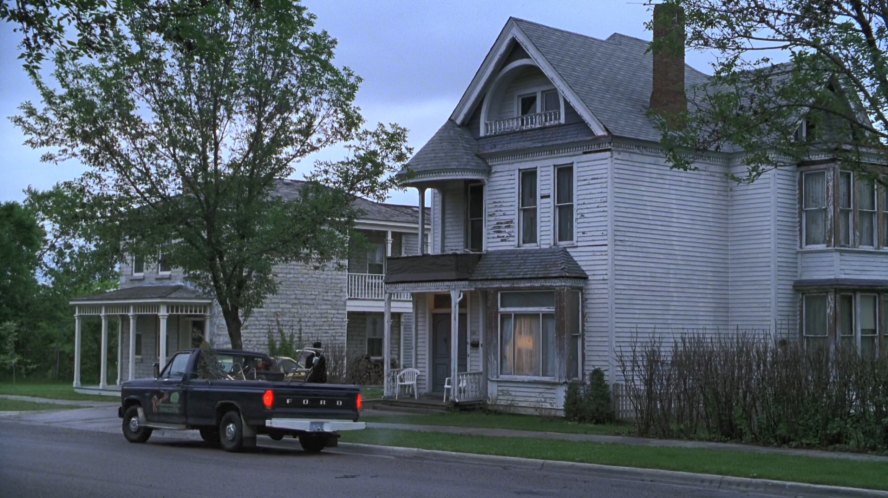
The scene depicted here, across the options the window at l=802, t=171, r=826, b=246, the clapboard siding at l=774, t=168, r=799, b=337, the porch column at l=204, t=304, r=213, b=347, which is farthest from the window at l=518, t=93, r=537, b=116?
the porch column at l=204, t=304, r=213, b=347

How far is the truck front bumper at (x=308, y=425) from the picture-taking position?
63.1ft

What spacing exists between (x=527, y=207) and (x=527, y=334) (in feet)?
10.4

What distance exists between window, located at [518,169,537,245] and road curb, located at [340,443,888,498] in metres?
10.3

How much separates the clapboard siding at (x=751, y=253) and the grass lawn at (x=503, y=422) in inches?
240

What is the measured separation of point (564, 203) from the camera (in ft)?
93.1

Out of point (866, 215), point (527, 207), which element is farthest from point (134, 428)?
point (866, 215)

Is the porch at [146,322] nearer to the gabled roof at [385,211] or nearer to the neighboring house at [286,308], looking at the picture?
the neighboring house at [286,308]

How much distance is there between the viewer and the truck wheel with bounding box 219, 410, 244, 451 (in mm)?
19641

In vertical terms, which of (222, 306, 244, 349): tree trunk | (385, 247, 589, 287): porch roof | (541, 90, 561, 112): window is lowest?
(222, 306, 244, 349): tree trunk

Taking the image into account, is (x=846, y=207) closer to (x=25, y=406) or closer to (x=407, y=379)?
(x=407, y=379)

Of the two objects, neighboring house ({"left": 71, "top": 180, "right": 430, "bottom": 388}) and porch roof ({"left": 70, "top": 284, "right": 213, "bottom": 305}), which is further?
neighboring house ({"left": 71, "top": 180, "right": 430, "bottom": 388})

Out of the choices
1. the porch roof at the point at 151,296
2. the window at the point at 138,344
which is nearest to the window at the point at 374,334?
the porch roof at the point at 151,296

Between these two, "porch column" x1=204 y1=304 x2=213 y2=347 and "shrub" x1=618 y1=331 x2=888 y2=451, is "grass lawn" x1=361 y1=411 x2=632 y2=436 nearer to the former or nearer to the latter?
"shrub" x1=618 y1=331 x2=888 y2=451

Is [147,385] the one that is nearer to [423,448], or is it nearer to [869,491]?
[423,448]
